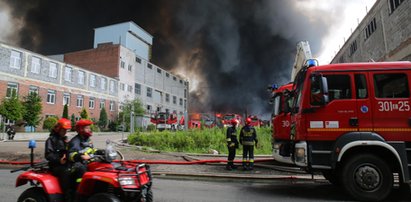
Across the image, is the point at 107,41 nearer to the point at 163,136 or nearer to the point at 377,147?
the point at 163,136

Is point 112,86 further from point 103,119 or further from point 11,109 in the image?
point 11,109

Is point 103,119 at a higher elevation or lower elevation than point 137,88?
lower

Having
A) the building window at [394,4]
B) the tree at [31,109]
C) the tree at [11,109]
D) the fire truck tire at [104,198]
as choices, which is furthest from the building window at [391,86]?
the tree at [31,109]

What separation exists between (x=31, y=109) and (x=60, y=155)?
29.5m

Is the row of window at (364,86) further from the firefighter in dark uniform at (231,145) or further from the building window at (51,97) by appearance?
the building window at (51,97)

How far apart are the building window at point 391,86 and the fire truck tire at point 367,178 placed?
1.34 metres

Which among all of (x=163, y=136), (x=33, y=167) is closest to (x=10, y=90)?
(x=163, y=136)

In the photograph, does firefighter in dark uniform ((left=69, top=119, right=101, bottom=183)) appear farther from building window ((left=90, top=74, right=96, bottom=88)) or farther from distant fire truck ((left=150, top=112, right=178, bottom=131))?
building window ((left=90, top=74, right=96, bottom=88))

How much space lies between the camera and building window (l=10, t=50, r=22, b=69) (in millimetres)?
30292

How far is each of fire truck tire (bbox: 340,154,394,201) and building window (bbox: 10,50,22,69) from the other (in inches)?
1346

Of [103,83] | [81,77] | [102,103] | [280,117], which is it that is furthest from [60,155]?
[103,83]

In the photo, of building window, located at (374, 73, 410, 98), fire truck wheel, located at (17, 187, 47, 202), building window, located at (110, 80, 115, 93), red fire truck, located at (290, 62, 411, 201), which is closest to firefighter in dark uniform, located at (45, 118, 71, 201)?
fire truck wheel, located at (17, 187, 47, 202)

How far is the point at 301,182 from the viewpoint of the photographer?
26.7ft

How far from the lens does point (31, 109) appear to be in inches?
1150
